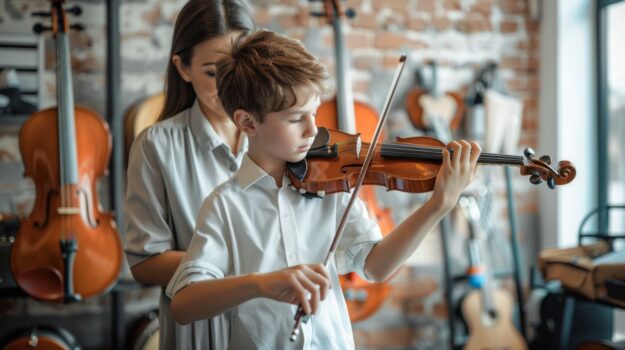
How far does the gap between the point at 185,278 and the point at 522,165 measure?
0.68 meters

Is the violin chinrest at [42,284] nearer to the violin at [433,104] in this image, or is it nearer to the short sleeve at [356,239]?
the short sleeve at [356,239]

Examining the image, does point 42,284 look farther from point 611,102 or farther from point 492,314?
point 611,102

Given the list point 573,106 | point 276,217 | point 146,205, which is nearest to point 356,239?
point 276,217

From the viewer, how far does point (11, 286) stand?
2.56m

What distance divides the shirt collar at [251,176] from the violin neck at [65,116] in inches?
49.6

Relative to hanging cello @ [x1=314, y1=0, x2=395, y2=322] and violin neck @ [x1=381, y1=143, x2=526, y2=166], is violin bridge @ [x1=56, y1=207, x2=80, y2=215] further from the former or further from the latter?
violin neck @ [x1=381, y1=143, x2=526, y2=166]

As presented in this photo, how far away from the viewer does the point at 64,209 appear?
231cm

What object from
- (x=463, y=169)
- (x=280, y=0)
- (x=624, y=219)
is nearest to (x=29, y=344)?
(x=280, y=0)

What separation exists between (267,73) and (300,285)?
0.40 meters

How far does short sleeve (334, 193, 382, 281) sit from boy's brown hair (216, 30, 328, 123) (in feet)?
0.81

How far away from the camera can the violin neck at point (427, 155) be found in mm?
1309

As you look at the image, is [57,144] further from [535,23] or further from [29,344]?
[535,23]

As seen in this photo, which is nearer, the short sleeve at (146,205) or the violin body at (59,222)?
the short sleeve at (146,205)

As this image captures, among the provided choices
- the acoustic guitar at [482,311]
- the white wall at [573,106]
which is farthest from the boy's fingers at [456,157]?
the white wall at [573,106]
